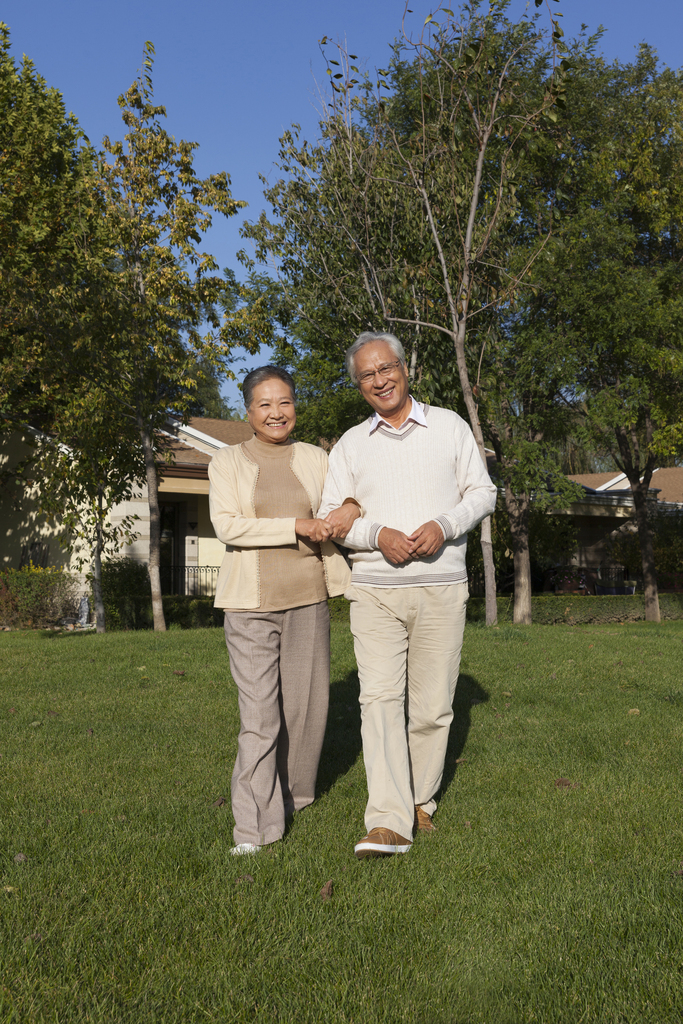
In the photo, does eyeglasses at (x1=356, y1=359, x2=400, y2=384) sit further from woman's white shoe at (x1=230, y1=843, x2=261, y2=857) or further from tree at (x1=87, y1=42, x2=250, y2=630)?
tree at (x1=87, y1=42, x2=250, y2=630)

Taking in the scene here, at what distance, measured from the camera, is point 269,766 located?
376cm

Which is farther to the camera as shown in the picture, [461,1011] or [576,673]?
[576,673]

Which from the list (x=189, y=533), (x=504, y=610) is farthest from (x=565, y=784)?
(x=189, y=533)

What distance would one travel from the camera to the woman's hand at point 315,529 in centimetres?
374

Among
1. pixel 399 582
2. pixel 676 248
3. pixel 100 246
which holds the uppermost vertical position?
pixel 676 248

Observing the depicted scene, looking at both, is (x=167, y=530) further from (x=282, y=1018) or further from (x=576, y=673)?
(x=282, y=1018)

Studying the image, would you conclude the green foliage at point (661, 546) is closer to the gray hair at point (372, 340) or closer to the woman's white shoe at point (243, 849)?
the gray hair at point (372, 340)

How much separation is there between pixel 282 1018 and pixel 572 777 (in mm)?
2649

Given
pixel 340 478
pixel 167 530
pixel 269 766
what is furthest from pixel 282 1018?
pixel 167 530

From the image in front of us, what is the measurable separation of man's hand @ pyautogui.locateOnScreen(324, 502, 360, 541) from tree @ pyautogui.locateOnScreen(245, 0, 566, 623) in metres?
8.08

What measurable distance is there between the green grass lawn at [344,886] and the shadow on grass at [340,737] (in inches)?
1.1

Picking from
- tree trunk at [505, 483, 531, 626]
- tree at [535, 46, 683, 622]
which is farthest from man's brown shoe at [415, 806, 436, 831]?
tree trunk at [505, 483, 531, 626]

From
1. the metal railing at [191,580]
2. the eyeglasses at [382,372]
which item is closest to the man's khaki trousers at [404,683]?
the eyeglasses at [382,372]

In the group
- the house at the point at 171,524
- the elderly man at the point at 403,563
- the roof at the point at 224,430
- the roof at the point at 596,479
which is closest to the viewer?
the elderly man at the point at 403,563
